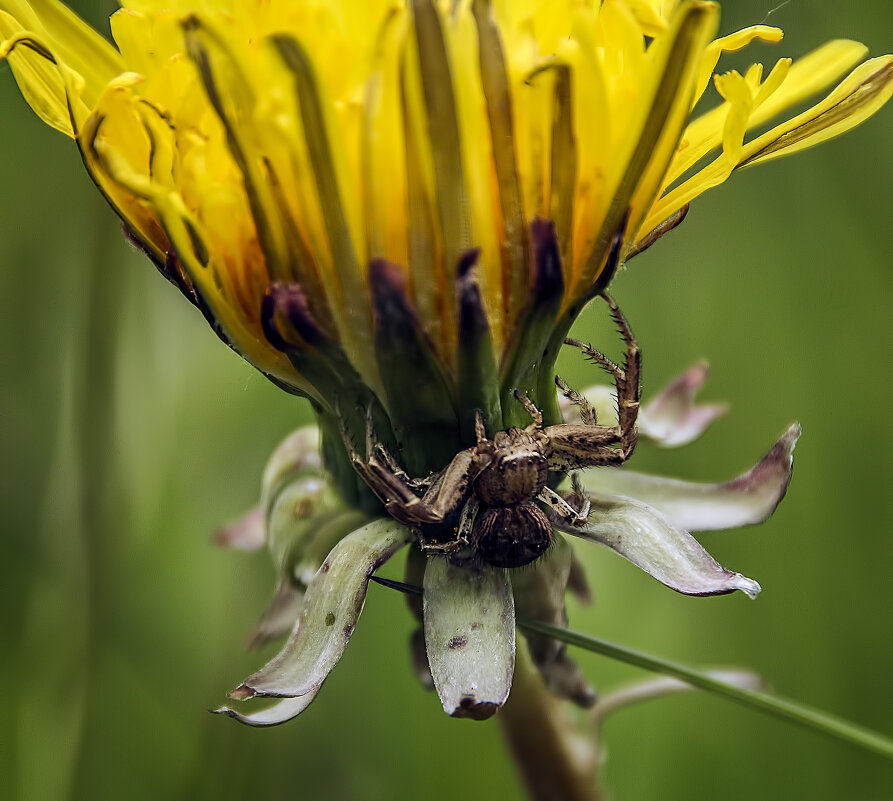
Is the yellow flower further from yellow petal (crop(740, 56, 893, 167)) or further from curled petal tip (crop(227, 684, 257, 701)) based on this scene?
curled petal tip (crop(227, 684, 257, 701))

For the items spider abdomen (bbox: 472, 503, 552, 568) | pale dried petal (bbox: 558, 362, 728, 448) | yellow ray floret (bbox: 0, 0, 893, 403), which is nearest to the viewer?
yellow ray floret (bbox: 0, 0, 893, 403)

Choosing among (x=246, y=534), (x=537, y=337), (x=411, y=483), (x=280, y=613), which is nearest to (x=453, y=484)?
(x=411, y=483)

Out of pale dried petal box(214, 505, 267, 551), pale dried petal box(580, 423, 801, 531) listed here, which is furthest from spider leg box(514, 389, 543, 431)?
pale dried petal box(214, 505, 267, 551)

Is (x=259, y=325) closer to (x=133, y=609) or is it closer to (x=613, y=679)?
(x=133, y=609)

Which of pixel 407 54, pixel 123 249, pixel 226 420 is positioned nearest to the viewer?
pixel 407 54

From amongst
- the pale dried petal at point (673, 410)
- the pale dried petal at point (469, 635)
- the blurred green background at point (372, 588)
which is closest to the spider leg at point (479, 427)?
the pale dried petal at point (469, 635)

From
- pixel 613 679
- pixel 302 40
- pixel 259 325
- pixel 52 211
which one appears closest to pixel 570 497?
pixel 259 325
